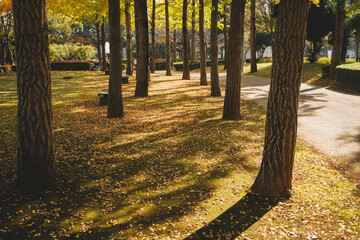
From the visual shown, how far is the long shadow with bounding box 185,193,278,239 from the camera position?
12.5 ft

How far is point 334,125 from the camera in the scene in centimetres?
936

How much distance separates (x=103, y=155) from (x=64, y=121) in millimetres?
3641

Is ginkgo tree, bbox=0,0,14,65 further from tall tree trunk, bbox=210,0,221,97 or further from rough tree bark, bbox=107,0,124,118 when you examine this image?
rough tree bark, bbox=107,0,124,118

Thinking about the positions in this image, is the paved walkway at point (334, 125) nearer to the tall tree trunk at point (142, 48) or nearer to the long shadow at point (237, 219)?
the long shadow at point (237, 219)

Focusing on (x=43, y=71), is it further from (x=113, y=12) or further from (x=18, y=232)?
(x=113, y=12)

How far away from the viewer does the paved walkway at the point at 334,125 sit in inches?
269

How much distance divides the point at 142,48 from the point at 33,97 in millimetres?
9377

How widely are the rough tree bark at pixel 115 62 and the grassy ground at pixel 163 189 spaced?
0.66 m

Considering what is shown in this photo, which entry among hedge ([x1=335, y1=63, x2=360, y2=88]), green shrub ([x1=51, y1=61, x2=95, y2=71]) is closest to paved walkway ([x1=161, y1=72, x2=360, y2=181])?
hedge ([x1=335, y1=63, x2=360, y2=88])

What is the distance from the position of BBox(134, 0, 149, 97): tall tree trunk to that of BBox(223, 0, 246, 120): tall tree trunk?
15.4 feet

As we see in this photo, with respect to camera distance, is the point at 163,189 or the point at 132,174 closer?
the point at 163,189

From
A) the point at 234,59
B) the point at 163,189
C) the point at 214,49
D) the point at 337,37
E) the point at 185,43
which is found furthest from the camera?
the point at 185,43

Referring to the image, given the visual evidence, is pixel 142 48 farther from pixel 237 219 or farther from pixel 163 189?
pixel 237 219

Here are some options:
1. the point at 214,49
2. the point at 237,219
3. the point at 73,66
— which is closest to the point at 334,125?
the point at 214,49
